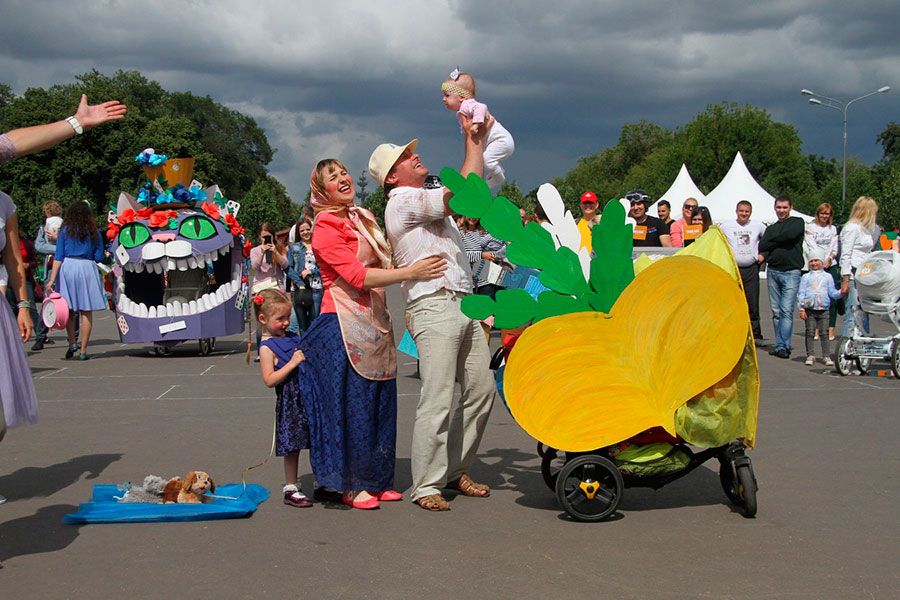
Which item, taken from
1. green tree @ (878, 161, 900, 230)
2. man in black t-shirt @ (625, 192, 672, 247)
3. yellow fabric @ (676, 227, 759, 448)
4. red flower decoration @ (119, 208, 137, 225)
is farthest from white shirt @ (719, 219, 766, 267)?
green tree @ (878, 161, 900, 230)

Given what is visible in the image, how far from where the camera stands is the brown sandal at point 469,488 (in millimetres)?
6008

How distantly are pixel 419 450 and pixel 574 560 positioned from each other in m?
1.25

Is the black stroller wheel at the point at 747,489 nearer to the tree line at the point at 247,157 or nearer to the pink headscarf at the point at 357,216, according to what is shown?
the pink headscarf at the point at 357,216

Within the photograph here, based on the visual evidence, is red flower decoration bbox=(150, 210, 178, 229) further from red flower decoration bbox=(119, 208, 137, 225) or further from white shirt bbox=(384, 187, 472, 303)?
white shirt bbox=(384, 187, 472, 303)

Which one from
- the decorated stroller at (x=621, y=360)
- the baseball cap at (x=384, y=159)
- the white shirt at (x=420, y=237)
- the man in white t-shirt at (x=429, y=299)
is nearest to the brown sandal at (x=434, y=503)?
the man in white t-shirt at (x=429, y=299)

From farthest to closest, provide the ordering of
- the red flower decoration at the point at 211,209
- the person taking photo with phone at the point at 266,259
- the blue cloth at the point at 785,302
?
1. the person taking photo with phone at the point at 266,259
2. the red flower decoration at the point at 211,209
3. the blue cloth at the point at 785,302

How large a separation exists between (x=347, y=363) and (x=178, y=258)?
7768mm

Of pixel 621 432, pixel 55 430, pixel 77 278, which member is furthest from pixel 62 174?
pixel 621 432

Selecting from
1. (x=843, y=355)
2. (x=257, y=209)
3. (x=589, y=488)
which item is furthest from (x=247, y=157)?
(x=589, y=488)

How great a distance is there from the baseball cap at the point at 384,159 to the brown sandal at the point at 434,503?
5.76ft

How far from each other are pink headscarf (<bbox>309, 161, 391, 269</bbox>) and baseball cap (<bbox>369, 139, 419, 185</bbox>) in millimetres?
211

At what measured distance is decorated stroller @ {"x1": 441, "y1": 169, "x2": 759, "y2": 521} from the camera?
17.6ft

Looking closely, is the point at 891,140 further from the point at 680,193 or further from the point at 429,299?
the point at 429,299

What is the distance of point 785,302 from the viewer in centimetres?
1273
